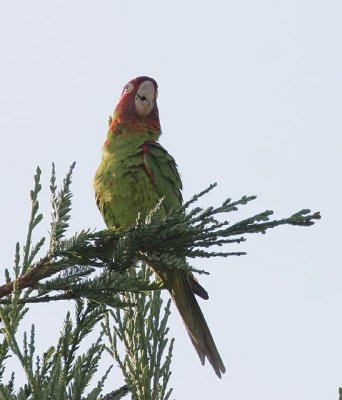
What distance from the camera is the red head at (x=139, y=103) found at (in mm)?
5547

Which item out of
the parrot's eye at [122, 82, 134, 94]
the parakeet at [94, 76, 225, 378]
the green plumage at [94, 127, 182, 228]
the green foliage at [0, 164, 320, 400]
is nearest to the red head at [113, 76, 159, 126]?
the parrot's eye at [122, 82, 134, 94]

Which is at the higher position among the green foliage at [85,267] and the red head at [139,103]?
the red head at [139,103]

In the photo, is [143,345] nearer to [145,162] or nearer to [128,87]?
[145,162]

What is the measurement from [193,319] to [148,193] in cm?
88

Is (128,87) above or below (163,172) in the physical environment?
above

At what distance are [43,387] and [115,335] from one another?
139cm

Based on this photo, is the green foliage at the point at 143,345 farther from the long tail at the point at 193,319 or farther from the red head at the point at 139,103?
the red head at the point at 139,103

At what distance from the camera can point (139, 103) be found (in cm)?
559

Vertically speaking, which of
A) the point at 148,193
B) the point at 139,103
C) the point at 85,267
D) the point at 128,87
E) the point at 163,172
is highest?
the point at 128,87

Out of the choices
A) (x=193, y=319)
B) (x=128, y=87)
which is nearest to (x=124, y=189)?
(x=193, y=319)

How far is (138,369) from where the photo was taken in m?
3.79

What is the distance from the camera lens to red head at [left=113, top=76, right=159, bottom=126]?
218 inches

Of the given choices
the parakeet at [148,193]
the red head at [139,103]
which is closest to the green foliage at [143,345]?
the parakeet at [148,193]

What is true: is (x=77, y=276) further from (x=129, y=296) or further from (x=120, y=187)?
(x=120, y=187)
